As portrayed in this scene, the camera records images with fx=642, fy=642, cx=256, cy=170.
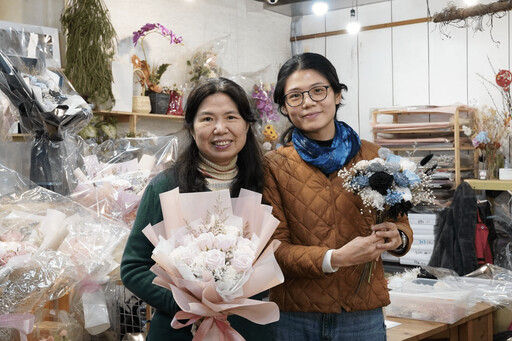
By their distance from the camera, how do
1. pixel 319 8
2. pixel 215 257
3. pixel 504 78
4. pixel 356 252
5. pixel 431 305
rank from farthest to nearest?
1. pixel 319 8
2. pixel 504 78
3. pixel 431 305
4. pixel 356 252
5. pixel 215 257

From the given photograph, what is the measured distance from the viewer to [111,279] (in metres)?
2.22

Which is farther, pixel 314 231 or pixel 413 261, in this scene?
pixel 413 261

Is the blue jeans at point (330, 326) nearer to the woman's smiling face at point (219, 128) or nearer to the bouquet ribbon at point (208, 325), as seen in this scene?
the bouquet ribbon at point (208, 325)

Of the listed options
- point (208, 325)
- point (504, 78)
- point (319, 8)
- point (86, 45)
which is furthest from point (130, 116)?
point (208, 325)

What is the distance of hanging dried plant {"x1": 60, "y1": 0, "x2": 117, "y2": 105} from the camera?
461 cm

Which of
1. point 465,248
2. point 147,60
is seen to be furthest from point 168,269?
point 147,60

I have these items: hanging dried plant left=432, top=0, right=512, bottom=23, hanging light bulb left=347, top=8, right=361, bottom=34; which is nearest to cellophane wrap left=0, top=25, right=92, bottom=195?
hanging dried plant left=432, top=0, right=512, bottom=23

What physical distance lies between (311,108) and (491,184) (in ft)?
12.3

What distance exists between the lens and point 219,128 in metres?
1.70

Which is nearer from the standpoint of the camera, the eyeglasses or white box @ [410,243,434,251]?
the eyeglasses

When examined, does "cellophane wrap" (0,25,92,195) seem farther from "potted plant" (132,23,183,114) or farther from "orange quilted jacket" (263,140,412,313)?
"potted plant" (132,23,183,114)

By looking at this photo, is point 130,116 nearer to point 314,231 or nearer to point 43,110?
point 43,110

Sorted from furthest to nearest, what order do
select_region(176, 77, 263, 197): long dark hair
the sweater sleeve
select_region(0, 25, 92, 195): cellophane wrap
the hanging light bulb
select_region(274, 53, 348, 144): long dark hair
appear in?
the hanging light bulb
select_region(0, 25, 92, 195): cellophane wrap
select_region(274, 53, 348, 144): long dark hair
select_region(176, 77, 263, 197): long dark hair
the sweater sleeve

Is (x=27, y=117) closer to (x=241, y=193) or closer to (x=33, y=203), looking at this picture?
(x=33, y=203)
